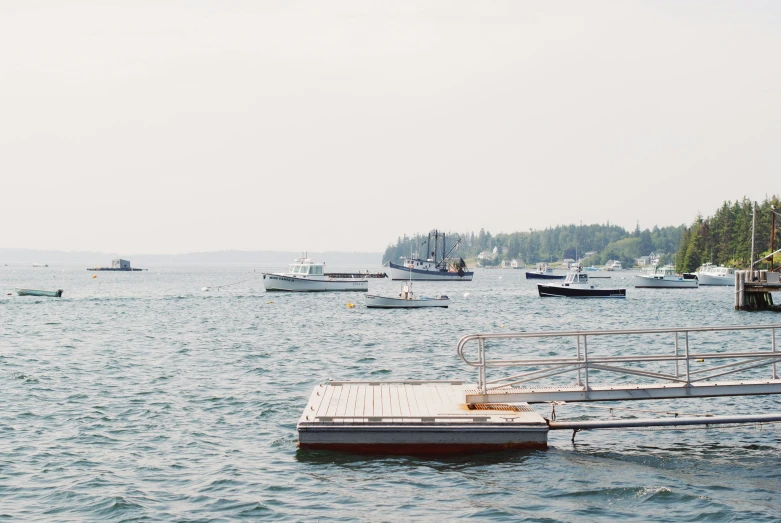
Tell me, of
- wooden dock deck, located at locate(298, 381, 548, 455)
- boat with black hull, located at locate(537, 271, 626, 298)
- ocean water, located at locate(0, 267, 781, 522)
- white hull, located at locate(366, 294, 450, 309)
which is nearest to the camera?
ocean water, located at locate(0, 267, 781, 522)

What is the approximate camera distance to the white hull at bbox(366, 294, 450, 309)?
71.5 meters

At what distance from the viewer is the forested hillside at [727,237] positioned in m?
162

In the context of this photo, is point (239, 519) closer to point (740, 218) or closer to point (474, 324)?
point (474, 324)

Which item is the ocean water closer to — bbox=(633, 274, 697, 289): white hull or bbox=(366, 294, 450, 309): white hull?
bbox=(366, 294, 450, 309): white hull

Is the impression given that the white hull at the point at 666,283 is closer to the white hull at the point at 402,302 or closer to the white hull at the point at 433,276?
the white hull at the point at 433,276

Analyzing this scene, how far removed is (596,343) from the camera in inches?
1620

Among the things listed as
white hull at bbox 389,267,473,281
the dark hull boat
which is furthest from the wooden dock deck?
white hull at bbox 389,267,473,281

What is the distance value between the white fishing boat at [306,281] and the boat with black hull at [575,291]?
78.9 ft

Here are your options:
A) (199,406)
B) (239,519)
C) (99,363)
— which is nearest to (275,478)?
(239,519)

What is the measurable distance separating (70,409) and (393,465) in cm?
1098

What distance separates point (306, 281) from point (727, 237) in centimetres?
10899

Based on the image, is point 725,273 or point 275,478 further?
point 725,273

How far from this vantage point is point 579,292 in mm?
96688

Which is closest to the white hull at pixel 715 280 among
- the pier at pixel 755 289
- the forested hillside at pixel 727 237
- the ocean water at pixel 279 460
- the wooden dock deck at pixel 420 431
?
the forested hillside at pixel 727 237
